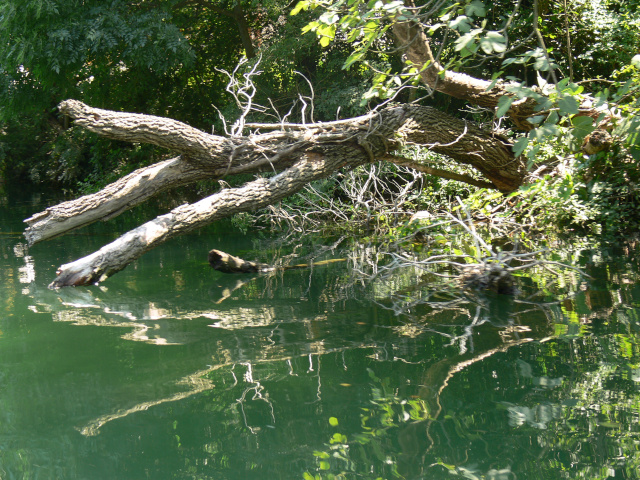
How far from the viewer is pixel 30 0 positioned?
10719 millimetres

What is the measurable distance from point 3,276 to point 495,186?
20.2 ft

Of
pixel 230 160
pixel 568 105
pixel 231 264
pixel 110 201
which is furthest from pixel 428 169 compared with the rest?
pixel 568 105

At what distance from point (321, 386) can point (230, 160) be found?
369 centimetres

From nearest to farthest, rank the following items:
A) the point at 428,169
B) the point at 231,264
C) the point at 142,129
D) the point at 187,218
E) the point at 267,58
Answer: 1. the point at 187,218
2. the point at 142,129
3. the point at 231,264
4. the point at 428,169
5. the point at 267,58

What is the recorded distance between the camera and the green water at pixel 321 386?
237 centimetres

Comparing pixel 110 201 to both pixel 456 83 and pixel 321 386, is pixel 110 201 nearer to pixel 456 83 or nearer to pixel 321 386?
pixel 321 386

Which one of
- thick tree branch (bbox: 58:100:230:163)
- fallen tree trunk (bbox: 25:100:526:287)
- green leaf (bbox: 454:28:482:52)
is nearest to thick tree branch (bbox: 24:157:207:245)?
fallen tree trunk (bbox: 25:100:526:287)

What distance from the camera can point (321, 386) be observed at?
3.10 meters

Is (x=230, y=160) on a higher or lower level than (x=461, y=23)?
lower

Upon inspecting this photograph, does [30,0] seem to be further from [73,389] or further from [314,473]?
[314,473]

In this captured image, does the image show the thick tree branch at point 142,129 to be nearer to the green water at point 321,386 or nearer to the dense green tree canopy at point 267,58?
the green water at point 321,386

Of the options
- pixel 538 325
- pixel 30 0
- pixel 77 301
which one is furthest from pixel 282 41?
pixel 538 325

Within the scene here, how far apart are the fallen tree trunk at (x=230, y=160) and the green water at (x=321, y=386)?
0.62 metres

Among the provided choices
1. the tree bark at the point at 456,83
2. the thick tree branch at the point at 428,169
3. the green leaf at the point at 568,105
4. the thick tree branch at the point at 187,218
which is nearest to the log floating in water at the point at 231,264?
the thick tree branch at the point at 187,218
